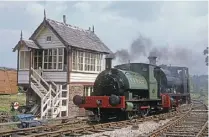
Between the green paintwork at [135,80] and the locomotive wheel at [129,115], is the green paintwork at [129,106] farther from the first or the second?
the green paintwork at [135,80]

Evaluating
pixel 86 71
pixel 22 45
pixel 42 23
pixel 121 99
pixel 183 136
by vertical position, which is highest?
pixel 42 23

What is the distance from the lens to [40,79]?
19469mm

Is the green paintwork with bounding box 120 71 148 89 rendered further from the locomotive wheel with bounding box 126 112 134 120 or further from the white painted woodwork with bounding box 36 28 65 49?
the white painted woodwork with bounding box 36 28 65 49

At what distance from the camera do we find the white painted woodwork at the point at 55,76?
19128 mm

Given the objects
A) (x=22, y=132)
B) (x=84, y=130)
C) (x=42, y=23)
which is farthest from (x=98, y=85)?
(x=42, y=23)

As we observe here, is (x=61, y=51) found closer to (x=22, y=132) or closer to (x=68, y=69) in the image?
(x=68, y=69)

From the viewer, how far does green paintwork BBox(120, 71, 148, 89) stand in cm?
1510

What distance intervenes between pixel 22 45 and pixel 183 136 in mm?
12389

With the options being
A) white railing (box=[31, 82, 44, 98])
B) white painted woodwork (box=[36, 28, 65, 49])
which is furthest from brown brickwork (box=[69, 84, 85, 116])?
white painted woodwork (box=[36, 28, 65, 49])

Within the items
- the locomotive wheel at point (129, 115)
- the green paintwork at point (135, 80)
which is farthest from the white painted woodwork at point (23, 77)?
the locomotive wheel at point (129, 115)

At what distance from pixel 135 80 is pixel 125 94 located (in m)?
1.13

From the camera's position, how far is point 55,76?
19.5 metres

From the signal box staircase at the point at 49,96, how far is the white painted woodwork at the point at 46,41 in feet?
5.52

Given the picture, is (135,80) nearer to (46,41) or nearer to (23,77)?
(46,41)
